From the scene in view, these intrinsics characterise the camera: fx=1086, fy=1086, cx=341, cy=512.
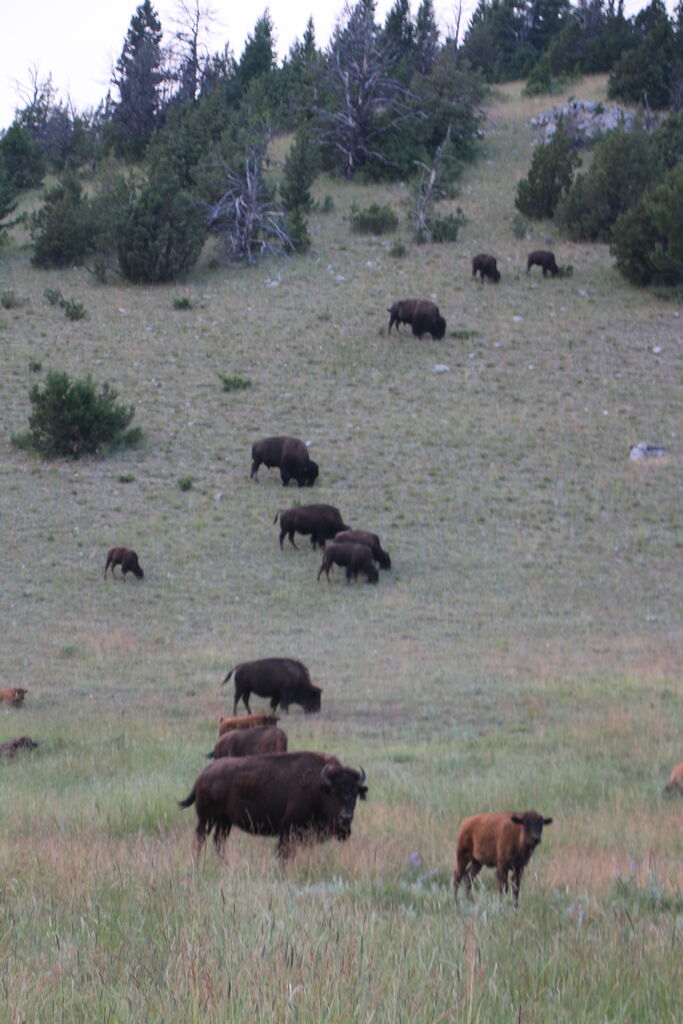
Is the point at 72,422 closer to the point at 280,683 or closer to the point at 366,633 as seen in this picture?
the point at 366,633

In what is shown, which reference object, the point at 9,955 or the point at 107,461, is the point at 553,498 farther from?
the point at 9,955

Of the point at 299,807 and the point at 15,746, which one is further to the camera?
the point at 15,746

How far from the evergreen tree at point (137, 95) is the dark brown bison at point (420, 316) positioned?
28.9 metres

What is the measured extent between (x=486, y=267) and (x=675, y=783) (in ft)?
111

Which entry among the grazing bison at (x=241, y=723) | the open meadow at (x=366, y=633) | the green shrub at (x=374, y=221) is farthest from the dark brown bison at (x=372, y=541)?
the green shrub at (x=374, y=221)

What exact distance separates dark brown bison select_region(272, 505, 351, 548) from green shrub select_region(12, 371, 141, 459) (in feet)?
23.9

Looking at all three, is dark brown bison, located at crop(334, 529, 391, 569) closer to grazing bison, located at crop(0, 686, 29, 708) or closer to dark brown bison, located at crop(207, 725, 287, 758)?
grazing bison, located at crop(0, 686, 29, 708)

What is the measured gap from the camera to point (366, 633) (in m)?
18.3

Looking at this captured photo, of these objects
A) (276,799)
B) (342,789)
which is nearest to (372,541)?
(276,799)

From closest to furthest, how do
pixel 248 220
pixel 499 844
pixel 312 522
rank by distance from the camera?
1. pixel 499 844
2. pixel 312 522
3. pixel 248 220

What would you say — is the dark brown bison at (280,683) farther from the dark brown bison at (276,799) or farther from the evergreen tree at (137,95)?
the evergreen tree at (137,95)

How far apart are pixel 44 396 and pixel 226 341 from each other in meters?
10.5

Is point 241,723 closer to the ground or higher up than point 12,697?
higher up

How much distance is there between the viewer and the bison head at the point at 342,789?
6.76m
